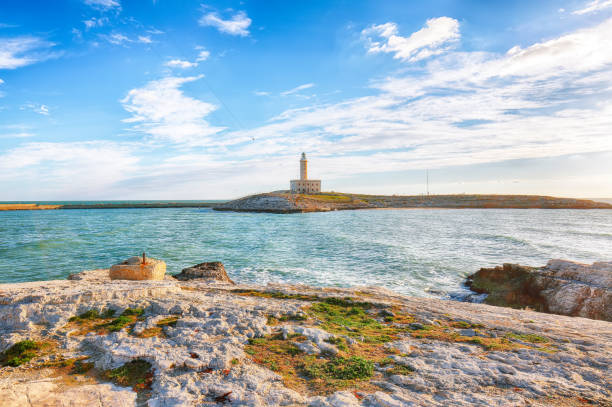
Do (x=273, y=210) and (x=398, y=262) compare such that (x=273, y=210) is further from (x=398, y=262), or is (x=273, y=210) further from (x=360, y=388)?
(x=360, y=388)

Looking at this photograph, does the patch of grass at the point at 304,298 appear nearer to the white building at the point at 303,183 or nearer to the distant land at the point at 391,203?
the distant land at the point at 391,203

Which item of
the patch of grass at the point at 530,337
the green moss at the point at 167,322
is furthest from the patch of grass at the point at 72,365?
the patch of grass at the point at 530,337

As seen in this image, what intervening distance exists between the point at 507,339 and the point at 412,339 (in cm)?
279

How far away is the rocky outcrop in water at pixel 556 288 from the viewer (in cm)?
1411

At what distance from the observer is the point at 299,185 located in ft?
466

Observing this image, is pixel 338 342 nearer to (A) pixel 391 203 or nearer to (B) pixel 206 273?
(B) pixel 206 273

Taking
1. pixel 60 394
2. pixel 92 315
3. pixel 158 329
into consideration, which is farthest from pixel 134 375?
pixel 92 315

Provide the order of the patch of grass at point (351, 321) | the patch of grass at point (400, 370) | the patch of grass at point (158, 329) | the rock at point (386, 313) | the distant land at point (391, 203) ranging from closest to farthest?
the patch of grass at point (400, 370), the patch of grass at point (158, 329), the patch of grass at point (351, 321), the rock at point (386, 313), the distant land at point (391, 203)

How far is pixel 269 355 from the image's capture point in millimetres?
7004

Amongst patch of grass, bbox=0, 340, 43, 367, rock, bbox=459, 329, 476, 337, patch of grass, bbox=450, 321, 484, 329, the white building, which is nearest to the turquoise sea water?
patch of grass, bbox=450, 321, 484, 329

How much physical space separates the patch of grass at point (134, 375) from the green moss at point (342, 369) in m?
3.05

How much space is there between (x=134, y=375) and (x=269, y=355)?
8.84 ft

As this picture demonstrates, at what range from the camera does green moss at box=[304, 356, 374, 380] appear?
6.18m

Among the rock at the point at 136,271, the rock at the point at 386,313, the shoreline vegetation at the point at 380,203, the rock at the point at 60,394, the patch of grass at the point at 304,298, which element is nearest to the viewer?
the rock at the point at 60,394
